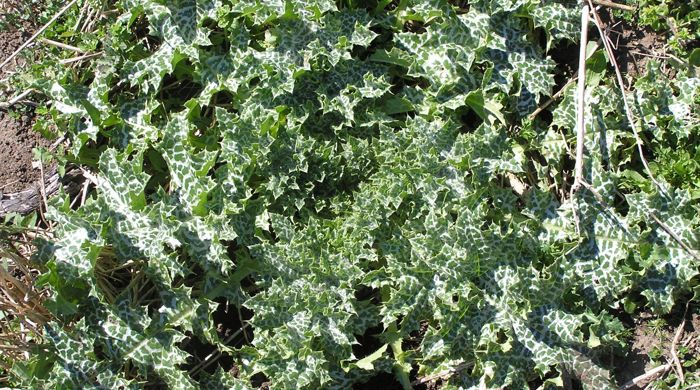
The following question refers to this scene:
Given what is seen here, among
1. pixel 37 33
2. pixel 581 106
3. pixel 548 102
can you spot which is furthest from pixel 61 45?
pixel 581 106

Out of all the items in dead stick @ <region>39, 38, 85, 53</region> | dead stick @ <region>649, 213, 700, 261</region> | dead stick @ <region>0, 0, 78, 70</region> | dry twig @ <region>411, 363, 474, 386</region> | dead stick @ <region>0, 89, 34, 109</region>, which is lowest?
dry twig @ <region>411, 363, 474, 386</region>

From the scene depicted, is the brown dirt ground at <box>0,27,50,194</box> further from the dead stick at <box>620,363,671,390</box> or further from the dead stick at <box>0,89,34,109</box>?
the dead stick at <box>620,363,671,390</box>

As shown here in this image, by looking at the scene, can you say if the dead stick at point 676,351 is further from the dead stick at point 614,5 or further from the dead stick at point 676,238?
the dead stick at point 614,5

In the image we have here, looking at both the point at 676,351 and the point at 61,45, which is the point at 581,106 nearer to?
the point at 676,351

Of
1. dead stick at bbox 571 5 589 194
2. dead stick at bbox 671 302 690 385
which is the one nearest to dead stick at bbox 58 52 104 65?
dead stick at bbox 571 5 589 194

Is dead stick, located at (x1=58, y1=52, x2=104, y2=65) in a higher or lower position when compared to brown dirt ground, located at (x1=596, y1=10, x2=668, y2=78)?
lower
